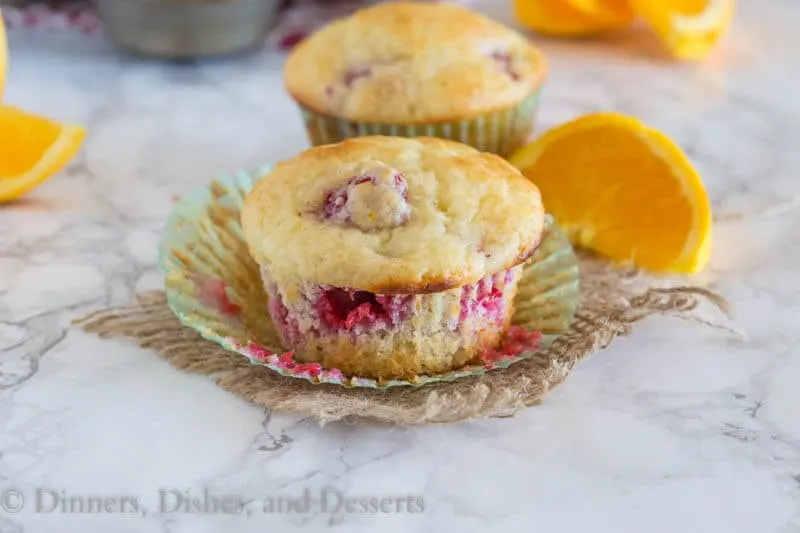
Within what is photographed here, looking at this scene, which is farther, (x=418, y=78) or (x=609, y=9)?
(x=609, y=9)

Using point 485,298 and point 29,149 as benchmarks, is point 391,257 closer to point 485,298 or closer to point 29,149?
point 485,298

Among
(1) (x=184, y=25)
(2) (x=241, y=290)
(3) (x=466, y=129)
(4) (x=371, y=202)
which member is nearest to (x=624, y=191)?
(3) (x=466, y=129)

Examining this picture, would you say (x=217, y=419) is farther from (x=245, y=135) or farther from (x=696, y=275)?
(x=245, y=135)

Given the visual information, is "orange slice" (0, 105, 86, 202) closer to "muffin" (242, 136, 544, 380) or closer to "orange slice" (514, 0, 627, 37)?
"muffin" (242, 136, 544, 380)

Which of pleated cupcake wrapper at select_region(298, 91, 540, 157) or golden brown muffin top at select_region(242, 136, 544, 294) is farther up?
golden brown muffin top at select_region(242, 136, 544, 294)

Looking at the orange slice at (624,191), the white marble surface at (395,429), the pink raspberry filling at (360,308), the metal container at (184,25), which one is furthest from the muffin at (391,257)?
the metal container at (184,25)

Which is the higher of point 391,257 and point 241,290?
point 391,257

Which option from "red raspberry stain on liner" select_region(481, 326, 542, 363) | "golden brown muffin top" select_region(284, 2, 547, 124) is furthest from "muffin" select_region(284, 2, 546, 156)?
"red raspberry stain on liner" select_region(481, 326, 542, 363)
